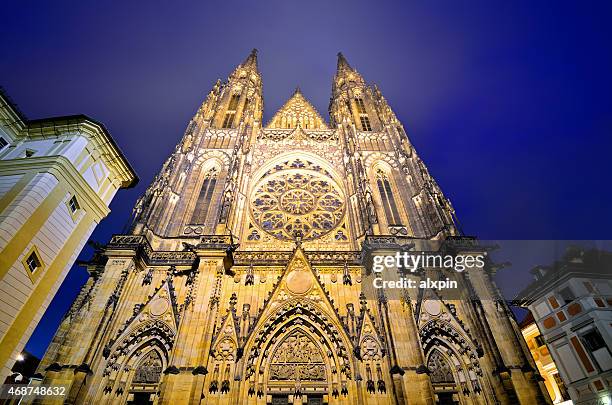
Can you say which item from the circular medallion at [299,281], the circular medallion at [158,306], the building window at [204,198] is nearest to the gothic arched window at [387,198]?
the circular medallion at [299,281]

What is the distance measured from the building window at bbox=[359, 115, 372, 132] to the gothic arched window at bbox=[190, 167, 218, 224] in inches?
384

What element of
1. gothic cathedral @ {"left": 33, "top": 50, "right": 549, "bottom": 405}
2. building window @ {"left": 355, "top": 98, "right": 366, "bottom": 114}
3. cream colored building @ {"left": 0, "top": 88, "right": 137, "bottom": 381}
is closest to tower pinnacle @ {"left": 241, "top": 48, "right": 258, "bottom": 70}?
building window @ {"left": 355, "top": 98, "right": 366, "bottom": 114}

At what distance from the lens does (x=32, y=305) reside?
783cm

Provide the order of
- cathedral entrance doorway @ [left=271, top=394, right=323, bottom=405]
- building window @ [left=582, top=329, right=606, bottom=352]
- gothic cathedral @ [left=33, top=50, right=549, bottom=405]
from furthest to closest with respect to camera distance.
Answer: building window @ [left=582, top=329, right=606, bottom=352]
cathedral entrance doorway @ [left=271, top=394, right=323, bottom=405]
gothic cathedral @ [left=33, top=50, right=549, bottom=405]

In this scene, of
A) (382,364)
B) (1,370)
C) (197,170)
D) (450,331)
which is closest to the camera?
(1,370)

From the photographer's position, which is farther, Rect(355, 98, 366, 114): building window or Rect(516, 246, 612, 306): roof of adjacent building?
Rect(355, 98, 366, 114): building window

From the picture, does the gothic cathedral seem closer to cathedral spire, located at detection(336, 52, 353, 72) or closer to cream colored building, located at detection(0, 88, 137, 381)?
cream colored building, located at detection(0, 88, 137, 381)

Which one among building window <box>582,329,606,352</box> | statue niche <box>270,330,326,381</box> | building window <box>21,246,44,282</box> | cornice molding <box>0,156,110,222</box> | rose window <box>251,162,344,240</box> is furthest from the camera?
rose window <box>251,162,344,240</box>

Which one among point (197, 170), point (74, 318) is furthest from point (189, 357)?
point (197, 170)

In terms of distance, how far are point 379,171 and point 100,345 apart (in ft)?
46.3

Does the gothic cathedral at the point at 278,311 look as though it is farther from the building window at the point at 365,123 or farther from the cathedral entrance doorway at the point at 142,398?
the building window at the point at 365,123

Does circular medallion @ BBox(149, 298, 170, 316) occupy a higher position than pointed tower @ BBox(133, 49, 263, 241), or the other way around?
pointed tower @ BBox(133, 49, 263, 241)

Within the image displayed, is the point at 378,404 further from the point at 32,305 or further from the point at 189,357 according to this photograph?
the point at 32,305

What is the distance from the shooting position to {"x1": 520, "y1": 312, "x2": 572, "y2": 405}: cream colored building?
53.7 ft
